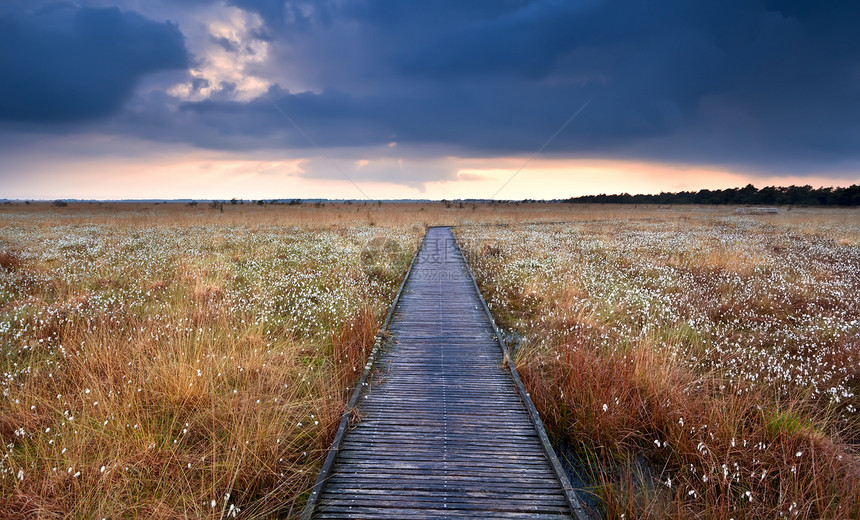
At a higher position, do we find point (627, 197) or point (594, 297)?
point (627, 197)

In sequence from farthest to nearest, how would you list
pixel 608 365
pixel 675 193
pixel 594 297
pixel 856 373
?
pixel 675 193
pixel 594 297
pixel 856 373
pixel 608 365

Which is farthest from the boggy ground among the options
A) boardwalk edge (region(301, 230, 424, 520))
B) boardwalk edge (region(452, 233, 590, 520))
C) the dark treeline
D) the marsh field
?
the dark treeline

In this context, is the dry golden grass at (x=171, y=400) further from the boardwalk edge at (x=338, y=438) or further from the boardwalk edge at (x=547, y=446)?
the boardwalk edge at (x=547, y=446)

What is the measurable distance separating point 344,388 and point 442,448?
2.25m

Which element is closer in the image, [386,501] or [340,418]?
[386,501]

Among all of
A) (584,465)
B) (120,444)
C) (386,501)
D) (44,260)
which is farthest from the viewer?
(44,260)

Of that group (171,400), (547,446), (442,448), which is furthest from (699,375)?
(171,400)

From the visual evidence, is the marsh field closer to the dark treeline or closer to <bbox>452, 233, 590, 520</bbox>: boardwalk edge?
<bbox>452, 233, 590, 520</bbox>: boardwalk edge

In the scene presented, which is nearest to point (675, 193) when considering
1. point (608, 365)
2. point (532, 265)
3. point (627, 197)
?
point (627, 197)

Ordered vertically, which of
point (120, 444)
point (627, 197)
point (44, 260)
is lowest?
point (120, 444)

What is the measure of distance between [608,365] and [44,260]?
67.1 feet

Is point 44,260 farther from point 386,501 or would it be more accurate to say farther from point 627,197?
point 627,197

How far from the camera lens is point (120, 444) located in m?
4.16

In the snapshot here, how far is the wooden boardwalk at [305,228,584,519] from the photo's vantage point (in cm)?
369
